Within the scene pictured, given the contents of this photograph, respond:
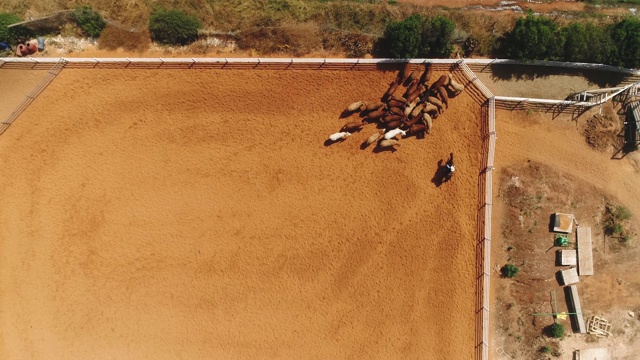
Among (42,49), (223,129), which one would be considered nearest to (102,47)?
(42,49)

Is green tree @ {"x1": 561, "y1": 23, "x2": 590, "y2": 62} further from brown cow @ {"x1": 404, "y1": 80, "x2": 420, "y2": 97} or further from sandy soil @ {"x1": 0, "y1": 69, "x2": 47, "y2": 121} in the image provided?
sandy soil @ {"x1": 0, "y1": 69, "x2": 47, "y2": 121}

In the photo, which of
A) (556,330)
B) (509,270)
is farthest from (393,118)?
(556,330)

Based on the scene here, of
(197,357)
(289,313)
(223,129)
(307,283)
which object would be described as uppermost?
(223,129)

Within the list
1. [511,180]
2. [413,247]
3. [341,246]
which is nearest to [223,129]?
[341,246]

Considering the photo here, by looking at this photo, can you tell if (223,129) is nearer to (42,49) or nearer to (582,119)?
(42,49)

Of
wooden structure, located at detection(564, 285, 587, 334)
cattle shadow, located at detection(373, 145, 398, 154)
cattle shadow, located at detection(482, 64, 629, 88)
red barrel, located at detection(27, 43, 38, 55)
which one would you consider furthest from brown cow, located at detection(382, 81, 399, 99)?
red barrel, located at detection(27, 43, 38, 55)

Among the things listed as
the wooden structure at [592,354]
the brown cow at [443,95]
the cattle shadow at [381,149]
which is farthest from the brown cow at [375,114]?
the wooden structure at [592,354]

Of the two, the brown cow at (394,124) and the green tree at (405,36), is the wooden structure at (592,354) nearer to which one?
the brown cow at (394,124)

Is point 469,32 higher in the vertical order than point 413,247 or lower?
higher
